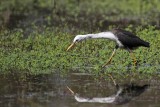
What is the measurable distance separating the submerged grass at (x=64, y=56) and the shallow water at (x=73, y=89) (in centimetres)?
88

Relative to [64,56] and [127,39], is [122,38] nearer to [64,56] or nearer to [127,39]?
[127,39]

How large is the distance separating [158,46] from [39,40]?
3489 mm

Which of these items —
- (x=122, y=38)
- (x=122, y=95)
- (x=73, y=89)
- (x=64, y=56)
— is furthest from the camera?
(x=64, y=56)

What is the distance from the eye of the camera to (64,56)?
15.6 m

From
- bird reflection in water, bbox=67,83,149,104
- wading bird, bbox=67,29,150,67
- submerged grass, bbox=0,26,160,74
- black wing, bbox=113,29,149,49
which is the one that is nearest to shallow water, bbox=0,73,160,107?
bird reflection in water, bbox=67,83,149,104

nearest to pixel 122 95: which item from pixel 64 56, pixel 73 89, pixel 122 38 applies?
pixel 73 89

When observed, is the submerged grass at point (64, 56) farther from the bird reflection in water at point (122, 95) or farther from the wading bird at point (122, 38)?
the bird reflection in water at point (122, 95)

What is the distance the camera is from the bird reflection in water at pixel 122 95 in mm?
11250

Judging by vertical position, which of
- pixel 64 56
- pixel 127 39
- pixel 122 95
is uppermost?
pixel 127 39

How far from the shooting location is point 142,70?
14.1 meters

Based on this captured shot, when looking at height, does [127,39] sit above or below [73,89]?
above

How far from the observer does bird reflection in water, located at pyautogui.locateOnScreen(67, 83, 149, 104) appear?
11.2 m

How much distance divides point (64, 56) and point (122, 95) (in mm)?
4102

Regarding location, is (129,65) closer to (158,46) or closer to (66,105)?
(158,46)
